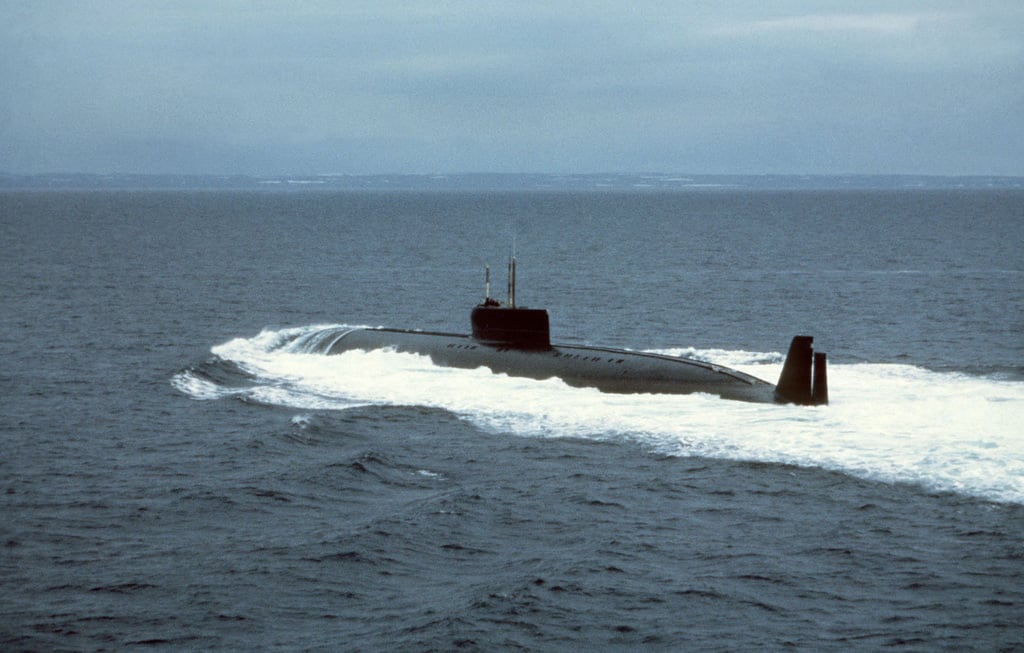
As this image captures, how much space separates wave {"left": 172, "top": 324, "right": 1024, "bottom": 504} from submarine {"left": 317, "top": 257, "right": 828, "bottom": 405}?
425mm

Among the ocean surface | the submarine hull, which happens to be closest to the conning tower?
the submarine hull

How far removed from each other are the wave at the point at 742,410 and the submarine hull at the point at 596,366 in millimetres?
396

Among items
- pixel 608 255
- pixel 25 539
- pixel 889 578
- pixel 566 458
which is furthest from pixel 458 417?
pixel 608 255

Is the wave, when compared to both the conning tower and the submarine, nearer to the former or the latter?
the submarine

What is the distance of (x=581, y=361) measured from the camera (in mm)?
35406

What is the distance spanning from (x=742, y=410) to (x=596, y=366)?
522 cm

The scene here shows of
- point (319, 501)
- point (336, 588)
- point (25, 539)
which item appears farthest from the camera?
point (319, 501)

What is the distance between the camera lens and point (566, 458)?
2767 centimetres

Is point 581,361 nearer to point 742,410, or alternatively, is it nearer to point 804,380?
point 742,410

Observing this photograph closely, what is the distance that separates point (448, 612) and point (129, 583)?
5312 mm

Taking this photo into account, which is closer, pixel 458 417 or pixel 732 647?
pixel 732 647

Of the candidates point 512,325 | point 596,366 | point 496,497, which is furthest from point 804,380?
point 496,497

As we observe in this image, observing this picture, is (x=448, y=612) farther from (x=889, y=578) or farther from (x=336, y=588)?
(x=889, y=578)

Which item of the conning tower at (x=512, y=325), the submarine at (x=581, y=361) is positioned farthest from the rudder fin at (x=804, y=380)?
the conning tower at (x=512, y=325)
